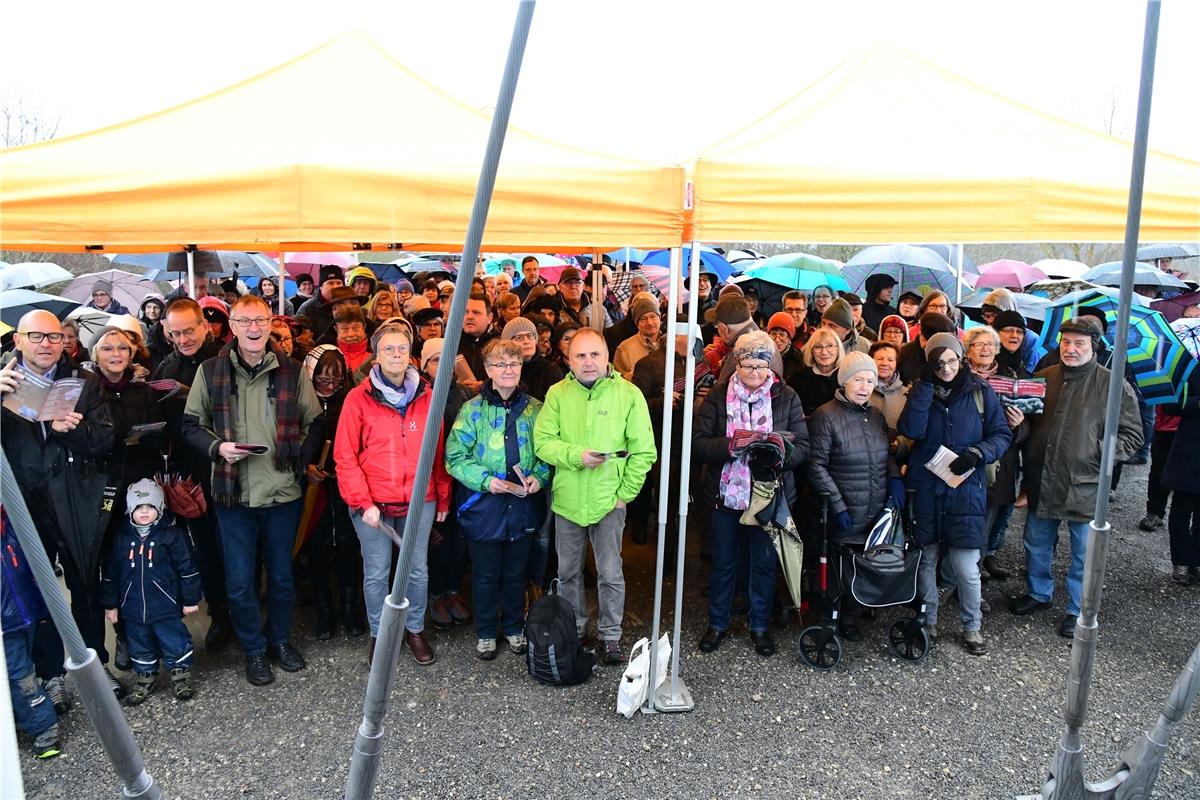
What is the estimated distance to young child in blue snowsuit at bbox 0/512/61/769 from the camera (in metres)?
3.20

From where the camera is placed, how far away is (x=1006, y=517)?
494 centimetres

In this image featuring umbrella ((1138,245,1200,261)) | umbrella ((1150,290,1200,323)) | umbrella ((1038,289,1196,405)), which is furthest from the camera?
umbrella ((1138,245,1200,261))

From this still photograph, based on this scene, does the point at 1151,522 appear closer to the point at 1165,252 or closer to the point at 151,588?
the point at 1165,252

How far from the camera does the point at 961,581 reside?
4.11 meters

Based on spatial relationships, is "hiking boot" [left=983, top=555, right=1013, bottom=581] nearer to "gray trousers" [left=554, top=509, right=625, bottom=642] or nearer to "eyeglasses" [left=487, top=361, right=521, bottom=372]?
"gray trousers" [left=554, top=509, right=625, bottom=642]

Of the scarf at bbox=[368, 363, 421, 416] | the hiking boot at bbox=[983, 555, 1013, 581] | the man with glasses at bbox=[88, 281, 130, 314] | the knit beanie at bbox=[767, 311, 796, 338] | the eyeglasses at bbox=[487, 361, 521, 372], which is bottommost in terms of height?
the hiking boot at bbox=[983, 555, 1013, 581]

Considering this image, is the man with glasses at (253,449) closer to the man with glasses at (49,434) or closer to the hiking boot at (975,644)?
the man with glasses at (49,434)

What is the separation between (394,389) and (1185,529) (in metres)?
4.87

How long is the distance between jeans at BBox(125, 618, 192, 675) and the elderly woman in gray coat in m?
3.13

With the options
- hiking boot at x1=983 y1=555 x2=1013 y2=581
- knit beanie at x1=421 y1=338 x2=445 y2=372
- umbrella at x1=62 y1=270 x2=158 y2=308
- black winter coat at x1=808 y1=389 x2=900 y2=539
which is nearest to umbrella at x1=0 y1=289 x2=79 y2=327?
umbrella at x1=62 y1=270 x2=158 y2=308

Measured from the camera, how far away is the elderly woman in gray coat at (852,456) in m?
3.95

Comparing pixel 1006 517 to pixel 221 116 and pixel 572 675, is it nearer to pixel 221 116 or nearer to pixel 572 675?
pixel 572 675

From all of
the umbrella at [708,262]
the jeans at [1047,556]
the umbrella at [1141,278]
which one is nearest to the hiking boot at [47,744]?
the jeans at [1047,556]

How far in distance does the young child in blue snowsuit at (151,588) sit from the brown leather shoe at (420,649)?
101 centimetres
